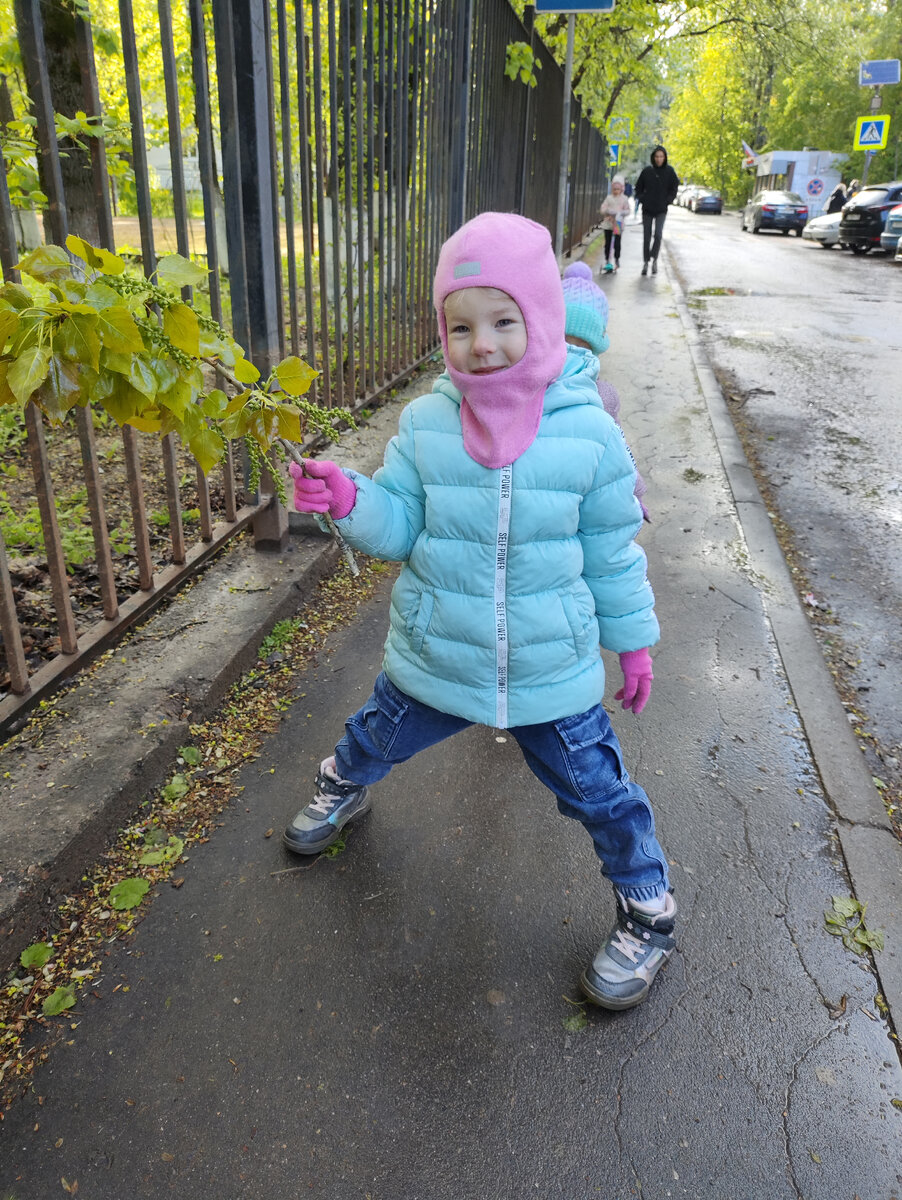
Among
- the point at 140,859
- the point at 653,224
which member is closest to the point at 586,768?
the point at 140,859

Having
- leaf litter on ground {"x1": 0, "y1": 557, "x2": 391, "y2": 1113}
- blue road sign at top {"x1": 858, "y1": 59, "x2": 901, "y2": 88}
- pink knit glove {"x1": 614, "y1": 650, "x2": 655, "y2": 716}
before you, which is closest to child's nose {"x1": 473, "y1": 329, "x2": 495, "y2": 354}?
pink knit glove {"x1": 614, "y1": 650, "x2": 655, "y2": 716}

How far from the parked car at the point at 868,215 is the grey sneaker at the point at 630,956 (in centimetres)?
2434

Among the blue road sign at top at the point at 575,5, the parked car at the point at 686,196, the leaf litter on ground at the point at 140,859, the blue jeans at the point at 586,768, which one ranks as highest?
the blue road sign at top at the point at 575,5

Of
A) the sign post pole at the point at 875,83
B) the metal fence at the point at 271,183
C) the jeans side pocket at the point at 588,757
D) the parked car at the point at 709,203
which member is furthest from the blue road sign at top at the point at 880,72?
the jeans side pocket at the point at 588,757

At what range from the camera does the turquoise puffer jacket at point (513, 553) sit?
185 cm

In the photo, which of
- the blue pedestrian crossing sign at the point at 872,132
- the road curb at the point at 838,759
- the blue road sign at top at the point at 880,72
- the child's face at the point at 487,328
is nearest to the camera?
the child's face at the point at 487,328

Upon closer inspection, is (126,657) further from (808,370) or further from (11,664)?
(808,370)

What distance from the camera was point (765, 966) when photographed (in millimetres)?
2059

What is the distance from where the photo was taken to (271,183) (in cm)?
345

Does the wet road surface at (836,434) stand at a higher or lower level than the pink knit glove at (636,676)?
lower

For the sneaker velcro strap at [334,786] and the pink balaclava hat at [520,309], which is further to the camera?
the sneaker velcro strap at [334,786]

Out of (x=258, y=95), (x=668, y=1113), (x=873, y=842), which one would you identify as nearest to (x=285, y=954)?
(x=668, y=1113)

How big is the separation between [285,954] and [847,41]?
49835mm

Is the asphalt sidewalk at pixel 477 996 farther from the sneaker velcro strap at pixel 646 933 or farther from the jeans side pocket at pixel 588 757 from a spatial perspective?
the jeans side pocket at pixel 588 757
